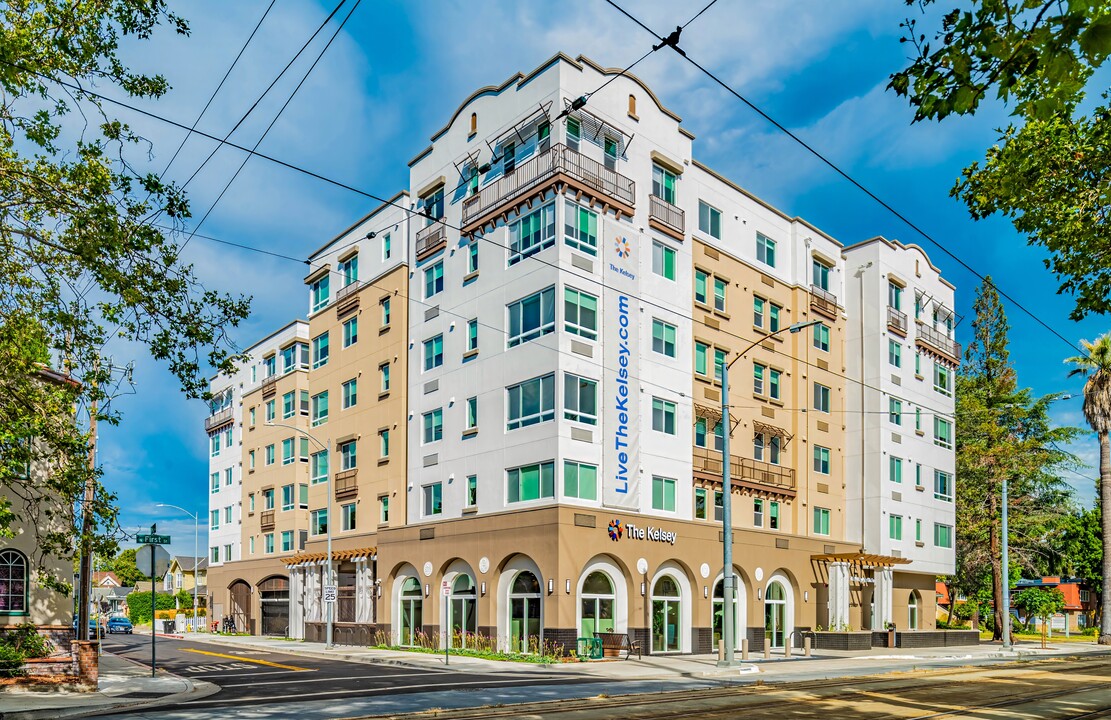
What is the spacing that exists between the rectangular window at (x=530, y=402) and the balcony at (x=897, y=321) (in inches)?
948

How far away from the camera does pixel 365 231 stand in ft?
167

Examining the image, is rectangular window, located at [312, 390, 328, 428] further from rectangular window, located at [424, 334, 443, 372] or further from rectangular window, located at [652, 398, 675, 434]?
rectangular window, located at [652, 398, 675, 434]

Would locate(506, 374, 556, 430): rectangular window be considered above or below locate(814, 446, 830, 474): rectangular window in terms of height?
above

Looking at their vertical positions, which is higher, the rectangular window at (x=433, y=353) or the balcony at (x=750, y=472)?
the rectangular window at (x=433, y=353)

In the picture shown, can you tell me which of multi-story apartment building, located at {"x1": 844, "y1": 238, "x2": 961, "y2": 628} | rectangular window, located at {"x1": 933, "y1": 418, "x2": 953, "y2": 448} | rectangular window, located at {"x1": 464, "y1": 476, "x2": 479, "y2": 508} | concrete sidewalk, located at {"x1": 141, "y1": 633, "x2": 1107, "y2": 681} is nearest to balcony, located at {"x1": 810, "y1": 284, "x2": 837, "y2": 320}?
multi-story apartment building, located at {"x1": 844, "y1": 238, "x2": 961, "y2": 628}

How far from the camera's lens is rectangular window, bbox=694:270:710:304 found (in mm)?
42906

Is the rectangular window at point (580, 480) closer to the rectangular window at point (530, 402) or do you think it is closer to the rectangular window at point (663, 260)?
the rectangular window at point (530, 402)

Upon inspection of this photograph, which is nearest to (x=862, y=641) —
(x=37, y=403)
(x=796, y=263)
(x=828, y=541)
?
(x=828, y=541)

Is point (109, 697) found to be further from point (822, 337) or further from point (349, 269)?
point (822, 337)

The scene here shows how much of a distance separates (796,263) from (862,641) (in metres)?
18.5

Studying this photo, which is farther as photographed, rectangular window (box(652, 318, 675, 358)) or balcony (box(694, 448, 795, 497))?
balcony (box(694, 448, 795, 497))

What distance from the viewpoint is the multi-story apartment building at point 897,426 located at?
50531mm

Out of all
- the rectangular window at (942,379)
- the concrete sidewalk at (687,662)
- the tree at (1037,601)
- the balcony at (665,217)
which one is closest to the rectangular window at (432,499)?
the concrete sidewalk at (687,662)

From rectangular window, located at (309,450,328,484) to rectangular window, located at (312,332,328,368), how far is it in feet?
16.0
